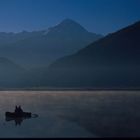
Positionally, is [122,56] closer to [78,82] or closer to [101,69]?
[101,69]

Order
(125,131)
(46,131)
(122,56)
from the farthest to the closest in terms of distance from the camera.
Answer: (122,56) < (46,131) < (125,131)

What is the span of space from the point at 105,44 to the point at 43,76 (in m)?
2.58

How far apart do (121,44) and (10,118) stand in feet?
14.0

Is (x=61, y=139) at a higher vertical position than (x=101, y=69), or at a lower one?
lower

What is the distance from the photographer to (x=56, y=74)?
1131 centimetres

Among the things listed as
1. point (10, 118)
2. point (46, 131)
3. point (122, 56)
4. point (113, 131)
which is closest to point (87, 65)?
point (122, 56)

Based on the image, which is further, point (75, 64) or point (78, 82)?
point (78, 82)

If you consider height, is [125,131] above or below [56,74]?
below

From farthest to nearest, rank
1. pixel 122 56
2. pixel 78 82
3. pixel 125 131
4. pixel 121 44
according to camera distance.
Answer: pixel 121 44, pixel 78 82, pixel 122 56, pixel 125 131

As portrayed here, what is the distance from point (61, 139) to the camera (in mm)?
3867

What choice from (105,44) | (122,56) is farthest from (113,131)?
(105,44)

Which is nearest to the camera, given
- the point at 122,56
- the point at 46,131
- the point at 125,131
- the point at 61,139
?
the point at 61,139

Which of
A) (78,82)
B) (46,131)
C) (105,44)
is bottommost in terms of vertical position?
(46,131)

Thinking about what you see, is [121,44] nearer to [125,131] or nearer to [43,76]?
[43,76]
